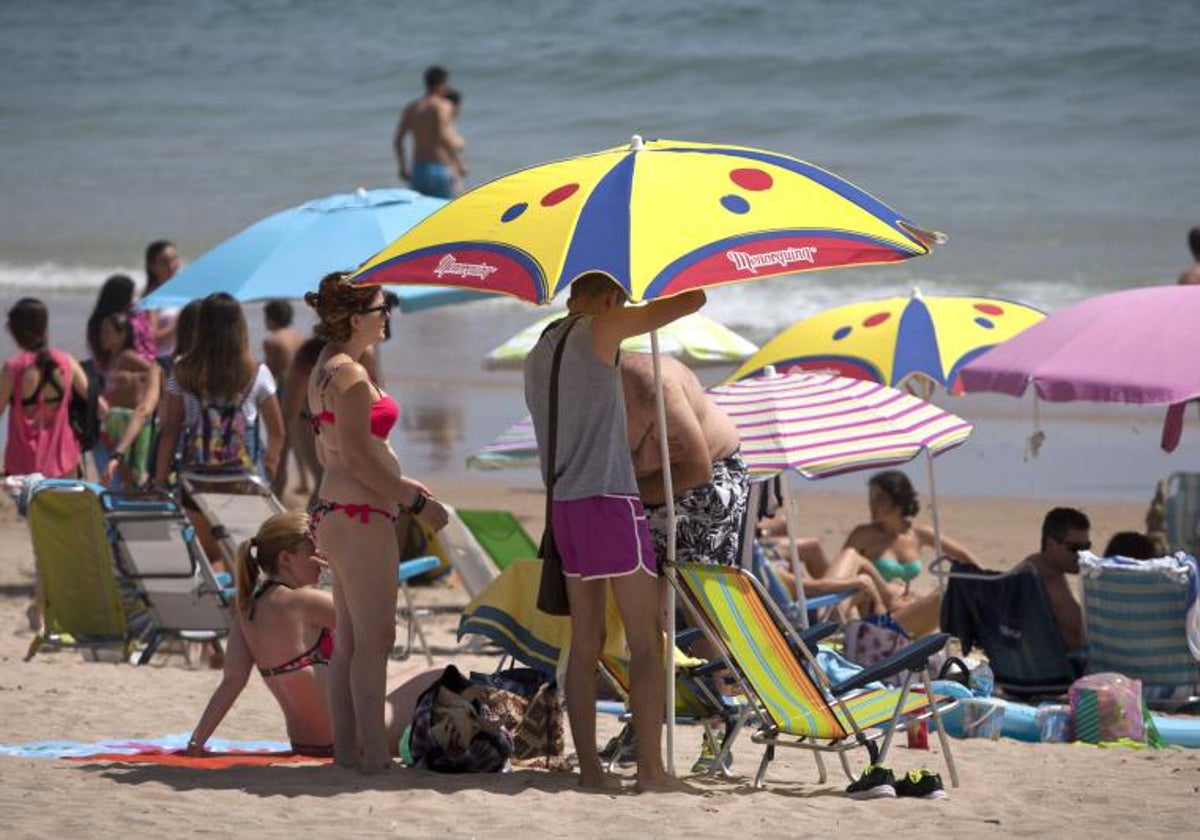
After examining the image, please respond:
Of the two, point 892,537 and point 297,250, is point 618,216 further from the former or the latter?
point 297,250

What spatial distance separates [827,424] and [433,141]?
47.4ft

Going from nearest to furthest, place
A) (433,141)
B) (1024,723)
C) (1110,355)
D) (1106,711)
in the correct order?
1. (1106,711)
2. (1024,723)
3. (1110,355)
4. (433,141)

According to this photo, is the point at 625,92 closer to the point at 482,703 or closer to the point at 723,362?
the point at 723,362

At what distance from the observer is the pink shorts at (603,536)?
5.18 metres

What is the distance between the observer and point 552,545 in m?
5.30

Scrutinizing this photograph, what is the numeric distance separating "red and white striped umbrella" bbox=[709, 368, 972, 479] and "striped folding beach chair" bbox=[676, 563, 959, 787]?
50.7 inches

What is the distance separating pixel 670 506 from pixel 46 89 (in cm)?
3478

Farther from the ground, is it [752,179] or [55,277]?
[55,277]

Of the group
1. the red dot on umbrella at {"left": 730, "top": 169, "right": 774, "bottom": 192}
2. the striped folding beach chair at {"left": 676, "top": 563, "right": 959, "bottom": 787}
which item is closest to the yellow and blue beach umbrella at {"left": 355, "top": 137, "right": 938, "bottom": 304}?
the red dot on umbrella at {"left": 730, "top": 169, "right": 774, "bottom": 192}

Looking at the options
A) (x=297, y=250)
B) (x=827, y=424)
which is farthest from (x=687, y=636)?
(x=297, y=250)

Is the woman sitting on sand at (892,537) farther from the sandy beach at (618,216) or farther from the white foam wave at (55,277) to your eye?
the white foam wave at (55,277)

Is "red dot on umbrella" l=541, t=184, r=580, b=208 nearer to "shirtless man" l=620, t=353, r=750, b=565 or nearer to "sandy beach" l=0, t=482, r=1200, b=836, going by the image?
"shirtless man" l=620, t=353, r=750, b=565

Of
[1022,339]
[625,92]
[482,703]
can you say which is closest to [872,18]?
[625,92]

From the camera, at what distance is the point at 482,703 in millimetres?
5719
